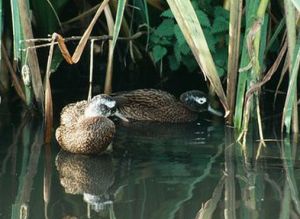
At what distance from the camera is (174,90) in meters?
7.73

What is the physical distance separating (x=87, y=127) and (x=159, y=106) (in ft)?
3.93

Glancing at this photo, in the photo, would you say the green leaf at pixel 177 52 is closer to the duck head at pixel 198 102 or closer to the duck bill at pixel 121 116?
the duck head at pixel 198 102

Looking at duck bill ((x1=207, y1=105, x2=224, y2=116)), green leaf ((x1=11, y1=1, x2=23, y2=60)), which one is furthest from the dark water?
green leaf ((x1=11, y1=1, x2=23, y2=60))

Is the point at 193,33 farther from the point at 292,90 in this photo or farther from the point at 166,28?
the point at 166,28

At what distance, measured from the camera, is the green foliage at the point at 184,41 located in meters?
6.71

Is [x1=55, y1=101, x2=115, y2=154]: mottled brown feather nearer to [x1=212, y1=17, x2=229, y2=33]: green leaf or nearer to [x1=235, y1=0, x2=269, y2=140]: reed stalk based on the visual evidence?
[x1=235, y1=0, x2=269, y2=140]: reed stalk

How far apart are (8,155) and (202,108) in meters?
1.85

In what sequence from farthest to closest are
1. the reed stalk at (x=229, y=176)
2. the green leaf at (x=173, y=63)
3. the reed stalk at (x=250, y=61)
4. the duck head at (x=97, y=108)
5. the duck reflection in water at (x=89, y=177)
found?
the green leaf at (x=173, y=63) < the duck head at (x=97, y=108) < the reed stalk at (x=250, y=61) < the duck reflection in water at (x=89, y=177) < the reed stalk at (x=229, y=176)

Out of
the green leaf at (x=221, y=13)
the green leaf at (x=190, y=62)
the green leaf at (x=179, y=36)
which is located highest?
the green leaf at (x=221, y=13)

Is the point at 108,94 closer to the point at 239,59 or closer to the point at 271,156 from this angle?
the point at 239,59

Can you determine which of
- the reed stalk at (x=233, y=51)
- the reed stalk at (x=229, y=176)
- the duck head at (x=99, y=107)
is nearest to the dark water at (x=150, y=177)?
the reed stalk at (x=229, y=176)

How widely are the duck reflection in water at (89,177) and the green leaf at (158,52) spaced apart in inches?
55.9

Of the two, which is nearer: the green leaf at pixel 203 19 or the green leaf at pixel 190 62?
the green leaf at pixel 203 19

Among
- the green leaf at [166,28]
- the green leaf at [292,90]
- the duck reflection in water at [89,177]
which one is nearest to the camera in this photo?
the duck reflection in water at [89,177]
